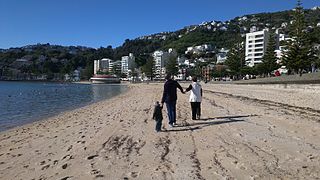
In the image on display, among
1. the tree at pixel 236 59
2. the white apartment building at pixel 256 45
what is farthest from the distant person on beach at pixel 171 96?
the white apartment building at pixel 256 45

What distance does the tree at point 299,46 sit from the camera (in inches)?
1946

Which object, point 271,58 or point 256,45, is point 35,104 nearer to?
point 271,58

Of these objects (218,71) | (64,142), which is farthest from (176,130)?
(218,71)

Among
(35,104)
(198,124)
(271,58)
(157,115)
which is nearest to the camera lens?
(157,115)

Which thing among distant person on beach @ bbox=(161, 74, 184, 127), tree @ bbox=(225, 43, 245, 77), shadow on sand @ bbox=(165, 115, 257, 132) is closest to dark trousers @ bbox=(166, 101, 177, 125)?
distant person on beach @ bbox=(161, 74, 184, 127)

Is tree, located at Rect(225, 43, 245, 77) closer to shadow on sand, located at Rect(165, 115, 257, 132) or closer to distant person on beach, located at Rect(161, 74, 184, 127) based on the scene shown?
shadow on sand, located at Rect(165, 115, 257, 132)

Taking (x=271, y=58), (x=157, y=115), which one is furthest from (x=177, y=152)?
(x=271, y=58)

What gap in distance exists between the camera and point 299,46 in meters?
50.4

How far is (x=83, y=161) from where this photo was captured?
21.8ft

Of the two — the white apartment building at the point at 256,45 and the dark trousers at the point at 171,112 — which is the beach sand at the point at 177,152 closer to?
the dark trousers at the point at 171,112

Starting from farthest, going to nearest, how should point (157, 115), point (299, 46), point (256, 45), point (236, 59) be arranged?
point (256, 45), point (236, 59), point (299, 46), point (157, 115)

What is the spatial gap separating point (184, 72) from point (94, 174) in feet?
460

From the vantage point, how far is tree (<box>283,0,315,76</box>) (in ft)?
162

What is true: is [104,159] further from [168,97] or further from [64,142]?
[168,97]
